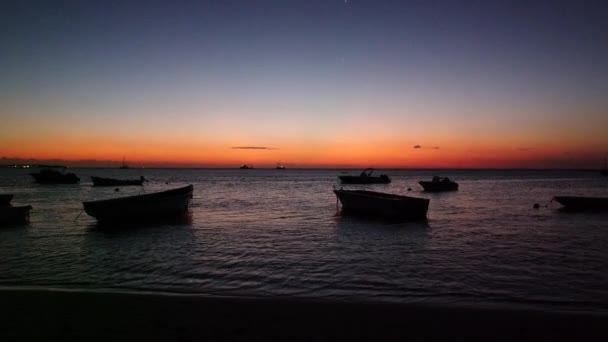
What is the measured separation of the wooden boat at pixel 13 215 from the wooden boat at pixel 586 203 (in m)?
35.6

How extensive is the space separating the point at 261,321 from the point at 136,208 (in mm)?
16426

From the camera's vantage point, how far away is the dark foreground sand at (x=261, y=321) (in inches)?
216

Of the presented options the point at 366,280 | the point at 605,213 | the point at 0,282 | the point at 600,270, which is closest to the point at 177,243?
the point at 0,282

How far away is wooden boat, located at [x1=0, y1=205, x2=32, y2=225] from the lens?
61.4ft

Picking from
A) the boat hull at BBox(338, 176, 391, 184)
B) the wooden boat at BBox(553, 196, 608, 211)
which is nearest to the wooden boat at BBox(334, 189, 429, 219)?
the wooden boat at BBox(553, 196, 608, 211)

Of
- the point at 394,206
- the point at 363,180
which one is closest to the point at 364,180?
the point at 363,180

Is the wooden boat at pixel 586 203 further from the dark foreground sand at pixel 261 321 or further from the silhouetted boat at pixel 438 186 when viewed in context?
the silhouetted boat at pixel 438 186

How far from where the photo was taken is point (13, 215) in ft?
62.4

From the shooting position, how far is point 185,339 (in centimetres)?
535

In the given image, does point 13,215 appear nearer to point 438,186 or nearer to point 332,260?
point 332,260

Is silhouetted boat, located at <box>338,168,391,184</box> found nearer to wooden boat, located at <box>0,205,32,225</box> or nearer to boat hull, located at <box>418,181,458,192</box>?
boat hull, located at <box>418,181,458,192</box>

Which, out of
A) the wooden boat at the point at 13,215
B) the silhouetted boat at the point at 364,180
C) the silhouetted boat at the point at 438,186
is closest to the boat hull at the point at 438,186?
the silhouetted boat at the point at 438,186

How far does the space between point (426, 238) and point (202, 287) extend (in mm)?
10400

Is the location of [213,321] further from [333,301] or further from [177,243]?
[177,243]
